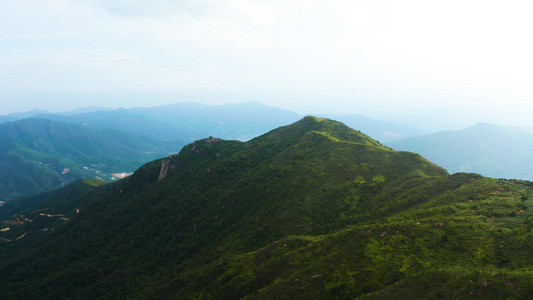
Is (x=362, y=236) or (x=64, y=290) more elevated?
(x=362, y=236)

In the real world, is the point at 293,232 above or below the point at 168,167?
below

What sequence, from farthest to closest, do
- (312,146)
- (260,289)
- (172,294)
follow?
1. (312,146)
2. (172,294)
3. (260,289)

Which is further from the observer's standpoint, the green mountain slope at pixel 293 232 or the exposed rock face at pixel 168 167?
the exposed rock face at pixel 168 167

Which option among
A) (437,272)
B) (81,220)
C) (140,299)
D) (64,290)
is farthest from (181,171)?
(437,272)

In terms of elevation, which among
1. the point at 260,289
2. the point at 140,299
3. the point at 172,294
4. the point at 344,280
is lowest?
the point at 140,299

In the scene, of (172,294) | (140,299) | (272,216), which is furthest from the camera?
(272,216)

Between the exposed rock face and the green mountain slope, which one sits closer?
the green mountain slope

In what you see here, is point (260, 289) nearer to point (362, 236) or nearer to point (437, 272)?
point (362, 236)

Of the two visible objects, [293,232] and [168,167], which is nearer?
[293,232]
